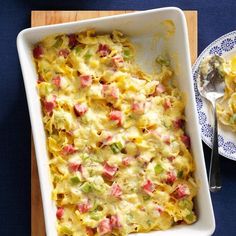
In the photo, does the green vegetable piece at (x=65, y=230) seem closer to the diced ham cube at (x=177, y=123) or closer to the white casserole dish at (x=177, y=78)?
the white casserole dish at (x=177, y=78)

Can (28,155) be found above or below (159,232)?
above

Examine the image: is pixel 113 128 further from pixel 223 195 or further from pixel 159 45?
pixel 223 195

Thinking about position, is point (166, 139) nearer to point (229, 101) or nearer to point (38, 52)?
point (229, 101)

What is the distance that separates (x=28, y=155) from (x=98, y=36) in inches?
20.2

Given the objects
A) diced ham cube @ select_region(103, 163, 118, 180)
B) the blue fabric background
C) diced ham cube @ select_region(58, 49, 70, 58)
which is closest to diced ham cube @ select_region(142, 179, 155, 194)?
diced ham cube @ select_region(103, 163, 118, 180)

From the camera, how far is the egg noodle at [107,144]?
175 cm

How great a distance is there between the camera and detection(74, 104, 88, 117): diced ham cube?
5.74ft

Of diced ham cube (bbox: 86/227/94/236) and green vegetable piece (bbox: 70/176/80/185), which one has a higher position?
green vegetable piece (bbox: 70/176/80/185)

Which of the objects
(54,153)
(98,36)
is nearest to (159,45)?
(98,36)

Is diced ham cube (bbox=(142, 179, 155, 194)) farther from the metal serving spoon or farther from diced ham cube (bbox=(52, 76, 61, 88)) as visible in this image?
diced ham cube (bbox=(52, 76, 61, 88))

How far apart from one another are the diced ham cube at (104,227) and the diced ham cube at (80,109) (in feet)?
1.11

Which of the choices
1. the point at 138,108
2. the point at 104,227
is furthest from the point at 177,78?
the point at 104,227

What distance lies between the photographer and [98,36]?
1.80 meters

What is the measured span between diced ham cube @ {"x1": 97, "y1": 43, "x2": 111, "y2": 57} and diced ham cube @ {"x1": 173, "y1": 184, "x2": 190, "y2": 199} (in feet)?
1.56
